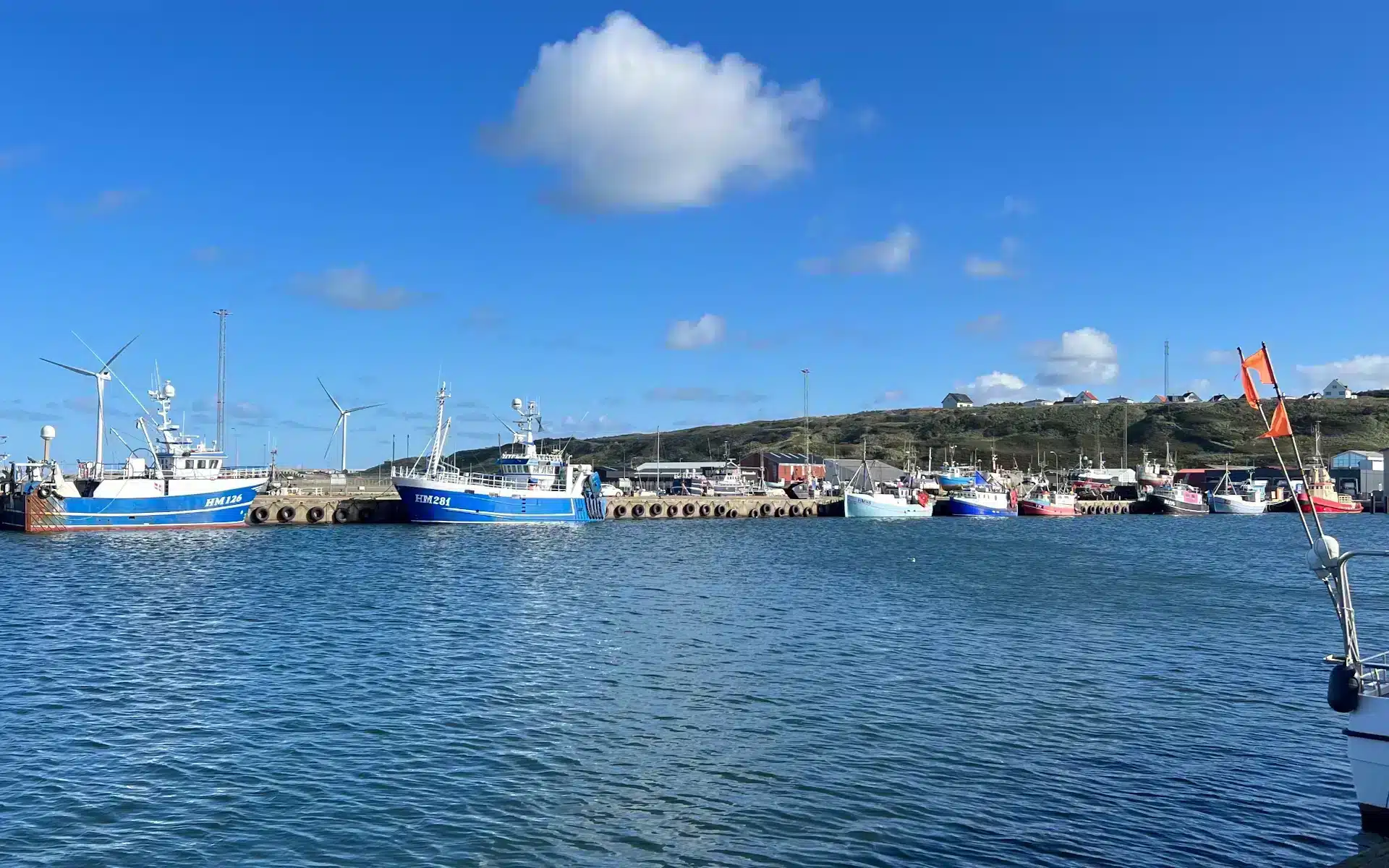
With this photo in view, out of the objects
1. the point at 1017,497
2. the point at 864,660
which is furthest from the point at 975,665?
the point at 1017,497

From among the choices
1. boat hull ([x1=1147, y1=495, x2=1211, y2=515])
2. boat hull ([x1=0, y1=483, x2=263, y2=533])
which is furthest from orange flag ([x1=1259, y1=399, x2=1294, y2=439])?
boat hull ([x1=1147, y1=495, x2=1211, y2=515])

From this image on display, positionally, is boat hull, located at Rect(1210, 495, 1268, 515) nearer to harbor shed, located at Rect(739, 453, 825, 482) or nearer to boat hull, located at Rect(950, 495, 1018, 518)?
boat hull, located at Rect(950, 495, 1018, 518)

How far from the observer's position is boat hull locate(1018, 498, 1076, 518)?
129250mm

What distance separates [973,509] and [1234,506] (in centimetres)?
4303

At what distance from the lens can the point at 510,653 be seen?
2961 cm

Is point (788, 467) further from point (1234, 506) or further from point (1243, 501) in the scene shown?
point (1243, 501)

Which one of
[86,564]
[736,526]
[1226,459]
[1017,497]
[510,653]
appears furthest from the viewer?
[1226,459]

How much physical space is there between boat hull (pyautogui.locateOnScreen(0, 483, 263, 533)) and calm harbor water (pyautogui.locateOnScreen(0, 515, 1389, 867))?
31329 millimetres

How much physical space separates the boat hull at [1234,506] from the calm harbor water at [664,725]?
346 feet

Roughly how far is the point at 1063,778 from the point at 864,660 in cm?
1098

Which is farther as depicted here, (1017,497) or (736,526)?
(1017,497)

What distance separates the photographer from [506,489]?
9138 cm

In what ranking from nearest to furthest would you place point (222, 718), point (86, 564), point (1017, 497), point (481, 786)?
1. point (481, 786)
2. point (222, 718)
3. point (86, 564)
4. point (1017, 497)

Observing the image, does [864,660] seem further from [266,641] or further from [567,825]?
[266,641]
